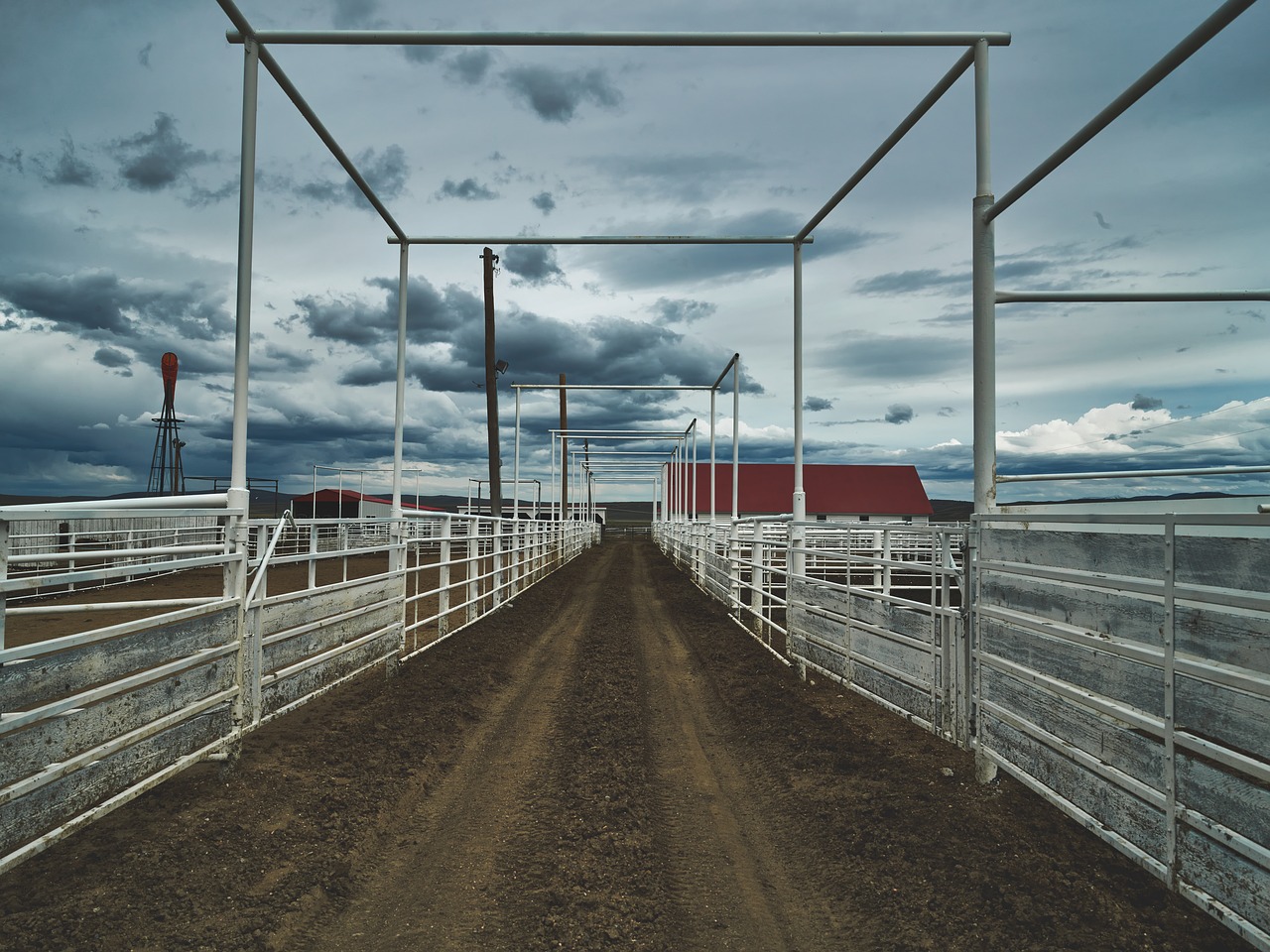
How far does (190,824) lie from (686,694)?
4.29 m

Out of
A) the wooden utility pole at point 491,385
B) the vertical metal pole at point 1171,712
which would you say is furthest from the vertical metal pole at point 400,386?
the wooden utility pole at point 491,385

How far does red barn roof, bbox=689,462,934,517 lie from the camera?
48.1 m

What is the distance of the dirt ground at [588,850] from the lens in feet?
10.2

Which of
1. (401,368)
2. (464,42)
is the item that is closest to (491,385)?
(401,368)

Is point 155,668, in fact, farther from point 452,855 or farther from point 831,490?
point 831,490

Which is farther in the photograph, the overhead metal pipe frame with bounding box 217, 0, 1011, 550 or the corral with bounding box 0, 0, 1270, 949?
the overhead metal pipe frame with bounding box 217, 0, 1011, 550

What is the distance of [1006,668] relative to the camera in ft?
14.5

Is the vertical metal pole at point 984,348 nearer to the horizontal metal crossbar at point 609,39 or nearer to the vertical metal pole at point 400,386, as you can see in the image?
the horizontal metal crossbar at point 609,39

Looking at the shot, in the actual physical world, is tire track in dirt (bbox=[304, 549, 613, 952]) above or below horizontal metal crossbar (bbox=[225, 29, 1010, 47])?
below

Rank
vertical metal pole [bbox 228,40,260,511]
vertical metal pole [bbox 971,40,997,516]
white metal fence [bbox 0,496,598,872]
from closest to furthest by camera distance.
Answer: white metal fence [bbox 0,496,598,872], vertical metal pole [bbox 971,40,997,516], vertical metal pole [bbox 228,40,260,511]

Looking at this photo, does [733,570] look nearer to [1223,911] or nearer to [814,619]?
[814,619]

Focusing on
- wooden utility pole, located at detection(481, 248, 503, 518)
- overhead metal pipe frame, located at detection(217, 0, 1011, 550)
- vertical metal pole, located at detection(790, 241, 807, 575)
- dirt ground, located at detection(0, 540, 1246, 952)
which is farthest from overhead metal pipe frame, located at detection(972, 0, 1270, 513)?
wooden utility pole, located at detection(481, 248, 503, 518)

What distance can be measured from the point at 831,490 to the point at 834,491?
20 cm

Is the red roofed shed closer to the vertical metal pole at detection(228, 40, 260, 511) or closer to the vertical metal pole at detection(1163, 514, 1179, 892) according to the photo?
the vertical metal pole at detection(228, 40, 260, 511)
